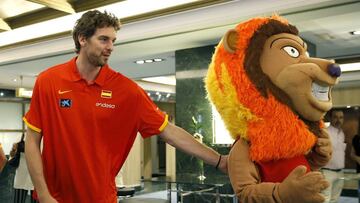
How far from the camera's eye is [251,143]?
1.54 metres

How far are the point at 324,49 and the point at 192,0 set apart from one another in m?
2.73

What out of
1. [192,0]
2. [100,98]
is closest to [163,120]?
[100,98]

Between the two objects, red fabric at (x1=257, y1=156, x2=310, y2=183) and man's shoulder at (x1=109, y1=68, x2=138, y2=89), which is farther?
man's shoulder at (x1=109, y1=68, x2=138, y2=89)

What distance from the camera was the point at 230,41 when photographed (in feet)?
5.33

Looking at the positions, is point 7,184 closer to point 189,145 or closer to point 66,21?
point 66,21

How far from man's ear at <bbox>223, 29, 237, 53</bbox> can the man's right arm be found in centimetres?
90

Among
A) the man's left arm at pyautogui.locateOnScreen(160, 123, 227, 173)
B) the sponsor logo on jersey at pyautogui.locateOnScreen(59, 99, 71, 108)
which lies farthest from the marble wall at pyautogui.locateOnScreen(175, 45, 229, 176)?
the sponsor logo on jersey at pyautogui.locateOnScreen(59, 99, 71, 108)

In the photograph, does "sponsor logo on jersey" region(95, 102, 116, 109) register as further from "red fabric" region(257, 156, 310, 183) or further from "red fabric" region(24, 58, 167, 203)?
"red fabric" region(257, 156, 310, 183)

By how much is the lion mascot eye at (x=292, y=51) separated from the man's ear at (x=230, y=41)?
0.20 m

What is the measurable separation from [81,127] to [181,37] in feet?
9.33

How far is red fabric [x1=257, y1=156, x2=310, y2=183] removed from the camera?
1518 millimetres

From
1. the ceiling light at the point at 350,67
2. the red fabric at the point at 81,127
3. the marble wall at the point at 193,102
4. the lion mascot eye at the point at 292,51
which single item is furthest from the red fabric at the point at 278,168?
the ceiling light at the point at 350,67

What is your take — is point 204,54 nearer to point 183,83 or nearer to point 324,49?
point 183,83

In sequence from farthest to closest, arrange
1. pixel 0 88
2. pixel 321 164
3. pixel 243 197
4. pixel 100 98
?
pixel 0 88 < pixel 100 98 < pixel 321 164 < pixel 243 197
